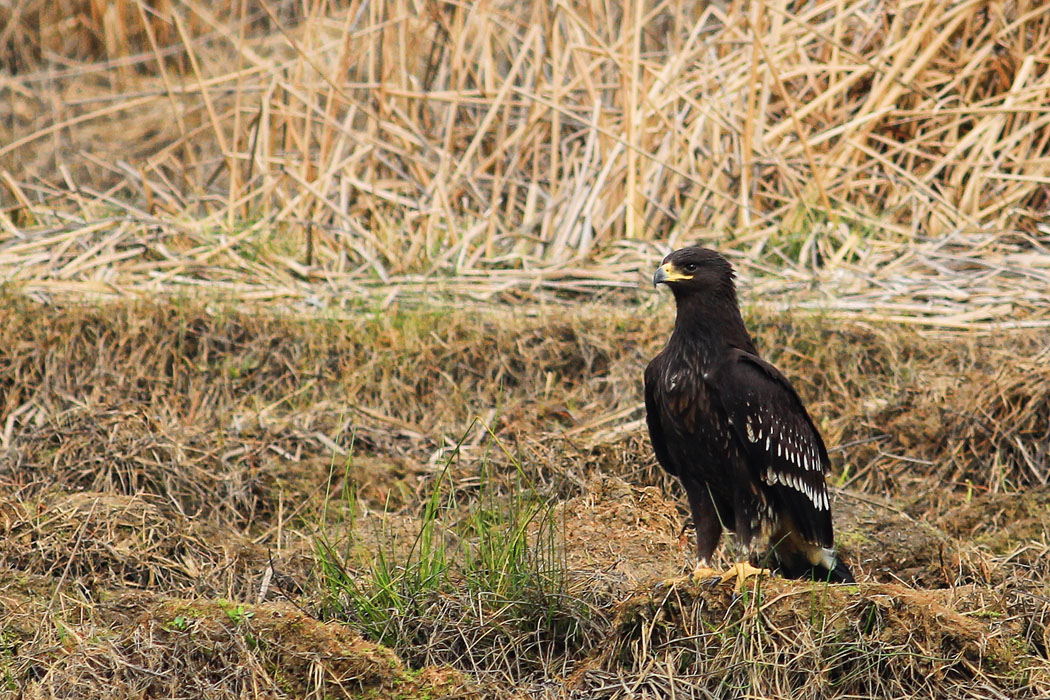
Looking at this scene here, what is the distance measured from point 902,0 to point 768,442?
411 centimetres

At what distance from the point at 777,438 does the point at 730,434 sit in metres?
0.16

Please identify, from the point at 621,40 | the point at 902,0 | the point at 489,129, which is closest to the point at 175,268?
the point at 489,129

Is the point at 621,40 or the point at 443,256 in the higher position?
the point at 621,40

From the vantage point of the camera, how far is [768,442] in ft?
13.4

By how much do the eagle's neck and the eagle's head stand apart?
0.09 ft

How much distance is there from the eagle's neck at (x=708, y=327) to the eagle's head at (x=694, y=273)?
3 centimetres

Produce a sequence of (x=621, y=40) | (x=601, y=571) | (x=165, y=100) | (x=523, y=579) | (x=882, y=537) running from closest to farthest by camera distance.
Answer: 1. (x=523, y=579)
2. (x=601, y=571)
3. (x=882, y=537)
4. (x=621, y=40)
5. (x=165, y=100)

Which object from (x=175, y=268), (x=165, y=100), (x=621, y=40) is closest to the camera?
(x=175, y=268)

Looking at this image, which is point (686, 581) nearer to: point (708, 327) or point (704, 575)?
point (704, 575)

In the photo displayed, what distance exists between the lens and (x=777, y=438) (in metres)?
4.12

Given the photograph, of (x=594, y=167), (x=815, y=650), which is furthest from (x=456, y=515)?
(x=594, y=167)

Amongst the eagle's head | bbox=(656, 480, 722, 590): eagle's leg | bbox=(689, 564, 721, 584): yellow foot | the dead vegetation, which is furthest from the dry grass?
bbox=(689, 564, 721, 584): yellow foot

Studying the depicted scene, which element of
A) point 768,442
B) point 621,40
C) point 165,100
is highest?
point 621,40

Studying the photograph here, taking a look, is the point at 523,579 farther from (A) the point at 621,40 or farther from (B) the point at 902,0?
(B) the point at 902,0
